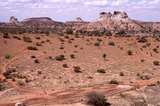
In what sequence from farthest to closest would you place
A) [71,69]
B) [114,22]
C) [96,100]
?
[114,22]
[71,69]
[96,100]

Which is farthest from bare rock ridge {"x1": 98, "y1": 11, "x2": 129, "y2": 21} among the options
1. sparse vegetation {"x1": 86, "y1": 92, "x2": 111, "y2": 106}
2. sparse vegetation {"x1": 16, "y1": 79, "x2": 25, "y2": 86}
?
sparse vegetation {"x1": 86, "y1": 92, "x2": 111, "y2": 106}

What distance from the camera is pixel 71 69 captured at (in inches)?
1218

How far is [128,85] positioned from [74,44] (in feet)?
70.3

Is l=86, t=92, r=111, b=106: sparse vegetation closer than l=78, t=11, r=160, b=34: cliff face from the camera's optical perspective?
Yes

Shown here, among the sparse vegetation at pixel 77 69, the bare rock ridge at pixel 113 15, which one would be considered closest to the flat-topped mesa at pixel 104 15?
the bare rock ridge at pixel 113 15

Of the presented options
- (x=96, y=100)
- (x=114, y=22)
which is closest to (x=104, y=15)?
(x=114, y=22)

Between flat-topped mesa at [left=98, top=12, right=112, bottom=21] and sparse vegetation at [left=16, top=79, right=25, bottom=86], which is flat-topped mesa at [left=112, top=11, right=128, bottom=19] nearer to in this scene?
flat-topped mesa at [left=98, top=12, right=112, bottom=21]

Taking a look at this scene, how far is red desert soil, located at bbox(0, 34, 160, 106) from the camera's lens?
75.3 feet

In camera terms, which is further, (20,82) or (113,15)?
(113,15)

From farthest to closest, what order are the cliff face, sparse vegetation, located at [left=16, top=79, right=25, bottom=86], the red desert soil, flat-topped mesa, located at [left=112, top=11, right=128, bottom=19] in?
flat-topped mesa, located at [left=112, top=11, right=128, bottom=19], the cliff face, sparse vegetation, located at [left=16, top=79, right=25, bottom=86], the red desert soil

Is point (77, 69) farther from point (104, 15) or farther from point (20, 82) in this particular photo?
point (104, 15)

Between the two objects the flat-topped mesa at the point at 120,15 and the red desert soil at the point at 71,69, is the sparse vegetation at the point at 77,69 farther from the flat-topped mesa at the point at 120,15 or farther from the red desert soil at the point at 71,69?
the flat-topped mesa at the point at 120,15

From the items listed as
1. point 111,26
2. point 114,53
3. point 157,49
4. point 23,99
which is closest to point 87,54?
point 114,53

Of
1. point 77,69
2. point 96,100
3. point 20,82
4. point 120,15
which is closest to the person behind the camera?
point 96,100
